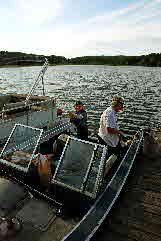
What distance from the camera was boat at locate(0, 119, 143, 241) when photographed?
540 centimetres

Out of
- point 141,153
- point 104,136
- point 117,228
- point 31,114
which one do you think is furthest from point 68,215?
→ point 31,114

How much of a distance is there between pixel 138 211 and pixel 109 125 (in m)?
2.55

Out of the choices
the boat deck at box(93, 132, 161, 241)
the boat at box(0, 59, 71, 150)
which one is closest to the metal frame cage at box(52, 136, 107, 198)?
the boat deck at box(93, 132, 161, 241)

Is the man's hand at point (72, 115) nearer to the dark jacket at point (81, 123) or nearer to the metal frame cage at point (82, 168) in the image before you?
the dark jacket at point (81, 123)

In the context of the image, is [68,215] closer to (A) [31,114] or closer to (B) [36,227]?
(B) [36,227]

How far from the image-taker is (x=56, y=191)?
645 cm

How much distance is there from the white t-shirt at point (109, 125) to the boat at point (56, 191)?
2.89 ft

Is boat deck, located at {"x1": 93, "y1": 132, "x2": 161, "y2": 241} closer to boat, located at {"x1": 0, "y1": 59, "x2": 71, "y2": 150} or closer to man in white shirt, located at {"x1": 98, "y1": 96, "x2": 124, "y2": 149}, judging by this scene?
man in white shirt, located at {"x1": 98, "y1": 96, "x2": 124, "y2": 149}

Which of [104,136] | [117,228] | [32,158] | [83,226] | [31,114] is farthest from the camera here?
[31,114]

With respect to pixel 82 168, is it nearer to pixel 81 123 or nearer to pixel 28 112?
pixel 81 123

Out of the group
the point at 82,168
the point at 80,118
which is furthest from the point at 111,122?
the point at 80,118

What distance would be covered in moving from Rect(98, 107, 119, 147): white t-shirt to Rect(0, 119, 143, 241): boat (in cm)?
88

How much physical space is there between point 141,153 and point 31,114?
5614 millimetres

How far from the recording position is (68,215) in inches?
238
